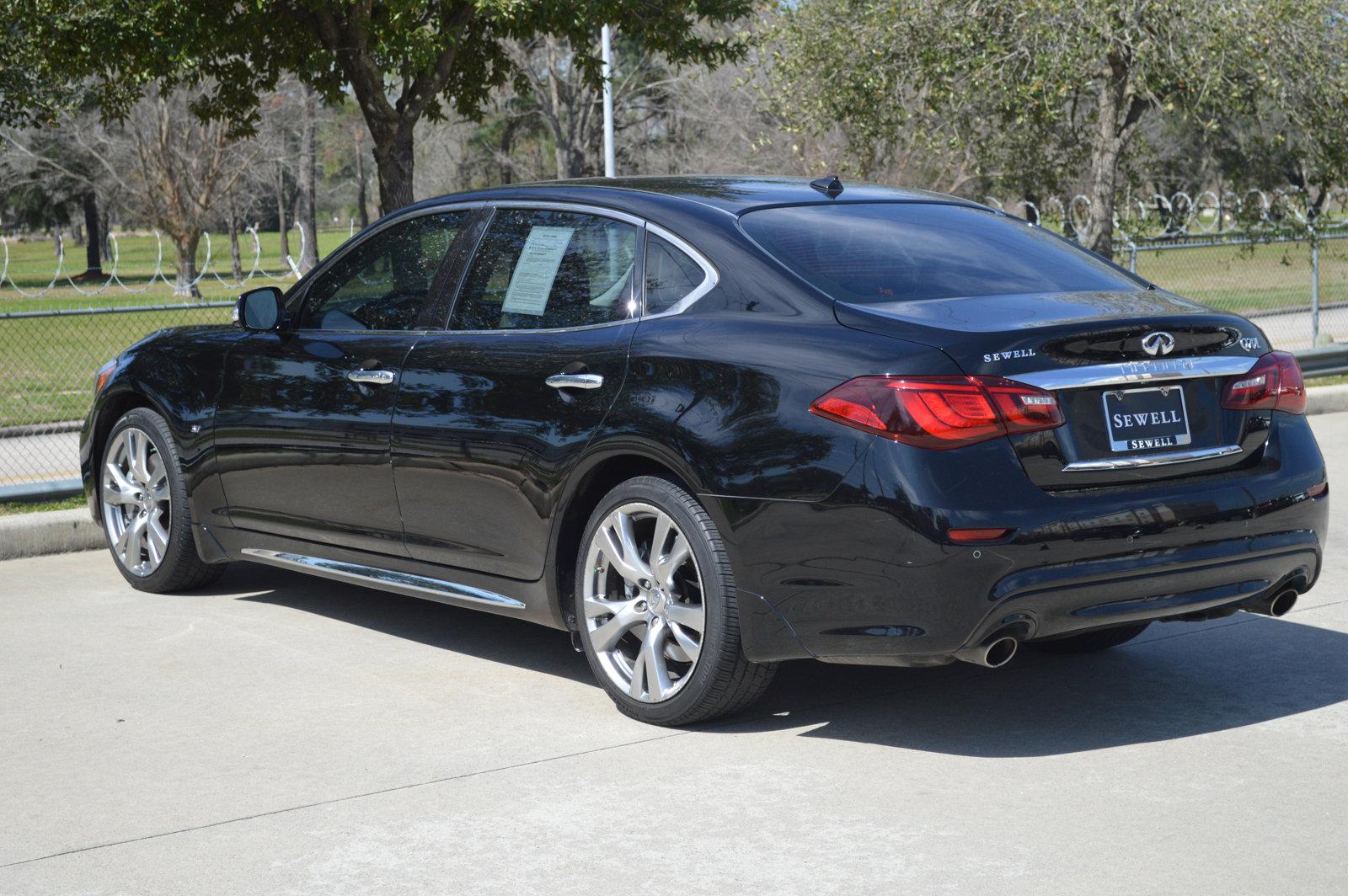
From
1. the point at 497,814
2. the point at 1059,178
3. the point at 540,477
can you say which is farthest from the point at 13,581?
the point at 1059,178

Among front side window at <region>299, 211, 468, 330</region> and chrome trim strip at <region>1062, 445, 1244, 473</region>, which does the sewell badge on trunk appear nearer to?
chrome trim strip at <region>1062, 445, 1244, 473</region>

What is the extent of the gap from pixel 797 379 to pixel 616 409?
698mm

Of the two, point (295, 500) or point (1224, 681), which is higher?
point (295, 500)

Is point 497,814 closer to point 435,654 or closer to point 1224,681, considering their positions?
point 435,654

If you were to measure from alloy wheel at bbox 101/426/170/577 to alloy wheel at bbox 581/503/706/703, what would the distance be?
2.75m

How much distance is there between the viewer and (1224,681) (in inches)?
223

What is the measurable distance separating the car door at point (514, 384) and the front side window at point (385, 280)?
25 cm

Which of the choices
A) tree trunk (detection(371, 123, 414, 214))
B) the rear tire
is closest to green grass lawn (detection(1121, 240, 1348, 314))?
tree trunk (detection(371, 123, 414, 214))

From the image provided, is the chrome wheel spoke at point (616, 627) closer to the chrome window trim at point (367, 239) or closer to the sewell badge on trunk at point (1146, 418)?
the chrome window trim at point (367, 239)

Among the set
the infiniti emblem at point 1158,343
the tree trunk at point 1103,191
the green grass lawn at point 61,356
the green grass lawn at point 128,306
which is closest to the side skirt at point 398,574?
the infiniti emblem at point 1158,343

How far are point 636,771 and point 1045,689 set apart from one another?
1614 mm

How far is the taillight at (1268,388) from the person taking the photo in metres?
5.02

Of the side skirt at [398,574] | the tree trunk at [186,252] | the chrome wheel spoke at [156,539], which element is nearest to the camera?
the side skirt at [398,574]

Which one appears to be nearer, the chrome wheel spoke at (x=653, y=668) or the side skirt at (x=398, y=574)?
the chrome wheel spoke at (x=653, y=668)
